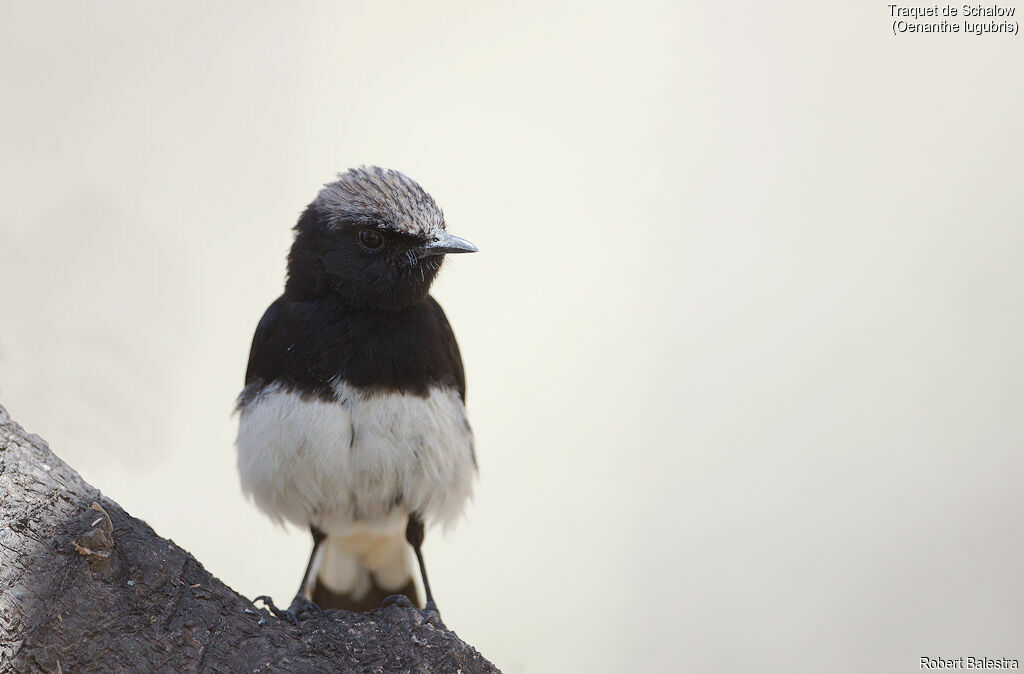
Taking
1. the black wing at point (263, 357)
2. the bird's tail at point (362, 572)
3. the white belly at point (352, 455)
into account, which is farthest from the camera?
the bird's tail at point (362, 572)

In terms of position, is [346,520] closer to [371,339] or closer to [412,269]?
[371,339]

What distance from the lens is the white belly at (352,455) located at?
3.17 meters

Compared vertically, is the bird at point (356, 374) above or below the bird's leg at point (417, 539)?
above

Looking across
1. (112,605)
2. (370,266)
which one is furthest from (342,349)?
(112,605)

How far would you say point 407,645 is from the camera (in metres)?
2.77

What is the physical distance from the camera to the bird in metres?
3.18

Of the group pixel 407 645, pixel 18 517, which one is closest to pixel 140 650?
pixel 18 517

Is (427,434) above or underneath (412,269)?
underneath

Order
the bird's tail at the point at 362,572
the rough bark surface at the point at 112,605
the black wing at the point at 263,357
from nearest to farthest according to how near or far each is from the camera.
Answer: the rough bark surface at the point at 112,605
the black wing at the point at 263,357
the bird's tail at the point at 362,572

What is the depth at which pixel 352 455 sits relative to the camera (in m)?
3.21

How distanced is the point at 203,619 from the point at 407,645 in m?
0.62

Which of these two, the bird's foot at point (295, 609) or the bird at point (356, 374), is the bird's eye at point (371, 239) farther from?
the bird's foot at point (295, 609)

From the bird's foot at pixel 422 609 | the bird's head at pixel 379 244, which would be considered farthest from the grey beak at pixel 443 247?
the bird's foot at pixel 422 609

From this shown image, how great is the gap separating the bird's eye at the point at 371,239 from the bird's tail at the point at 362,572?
1.27 m
